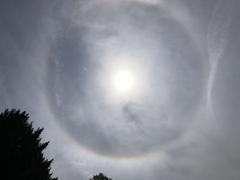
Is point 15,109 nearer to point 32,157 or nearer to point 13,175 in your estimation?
point 32,157

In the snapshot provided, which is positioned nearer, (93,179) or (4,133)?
(4,133)

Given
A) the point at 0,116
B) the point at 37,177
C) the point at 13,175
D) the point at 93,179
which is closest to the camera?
the point at 13,175

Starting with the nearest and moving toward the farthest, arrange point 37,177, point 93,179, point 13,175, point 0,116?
point 13,175 < point 37,177 < point 0,116 < point 93,179

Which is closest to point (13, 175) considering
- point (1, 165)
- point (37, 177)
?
point (1, 165)

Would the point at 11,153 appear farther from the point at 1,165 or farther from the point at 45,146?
the point at 45,146

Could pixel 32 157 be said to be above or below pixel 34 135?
below

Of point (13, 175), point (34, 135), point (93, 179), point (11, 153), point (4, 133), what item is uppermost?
point (93, 179)

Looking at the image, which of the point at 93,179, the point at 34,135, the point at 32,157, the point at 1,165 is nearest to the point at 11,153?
the point at 1,165
